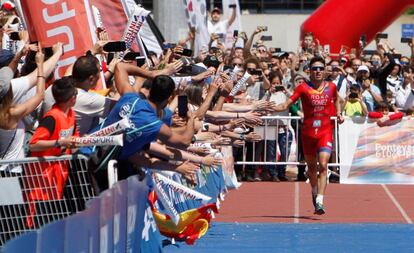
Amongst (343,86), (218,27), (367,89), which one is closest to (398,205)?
(343,86)

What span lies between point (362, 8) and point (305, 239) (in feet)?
52.1

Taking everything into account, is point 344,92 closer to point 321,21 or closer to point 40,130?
point 321,21

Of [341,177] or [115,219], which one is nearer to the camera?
[115,219]

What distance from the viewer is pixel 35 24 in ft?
42.3

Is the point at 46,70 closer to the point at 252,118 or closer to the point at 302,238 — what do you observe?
the point at 302,238

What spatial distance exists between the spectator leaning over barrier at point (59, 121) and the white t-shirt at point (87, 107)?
501 millimetres

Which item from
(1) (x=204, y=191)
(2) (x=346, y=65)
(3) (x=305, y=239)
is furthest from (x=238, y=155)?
(3) (x=305, y=239)

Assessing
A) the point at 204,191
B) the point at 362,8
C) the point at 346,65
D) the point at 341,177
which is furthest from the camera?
the point at 362,8

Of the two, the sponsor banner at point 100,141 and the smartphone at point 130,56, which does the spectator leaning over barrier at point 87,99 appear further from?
the sponsor banner at point 100,141

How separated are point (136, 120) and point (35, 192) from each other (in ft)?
6.06

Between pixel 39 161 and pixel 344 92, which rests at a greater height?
pixel 39 161

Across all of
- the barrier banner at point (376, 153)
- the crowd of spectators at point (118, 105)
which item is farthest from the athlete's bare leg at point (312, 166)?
the barrier banner at point (376, 153)

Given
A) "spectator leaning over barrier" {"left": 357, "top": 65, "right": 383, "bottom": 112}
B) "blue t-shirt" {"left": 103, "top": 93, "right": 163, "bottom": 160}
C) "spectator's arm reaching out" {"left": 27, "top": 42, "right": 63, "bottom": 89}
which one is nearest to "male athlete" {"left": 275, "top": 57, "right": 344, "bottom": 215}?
"spectator leaning over barrier" {"left": 357, "top": 65, "right": 383, "bottom": 112}

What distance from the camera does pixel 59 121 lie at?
9.52 m
